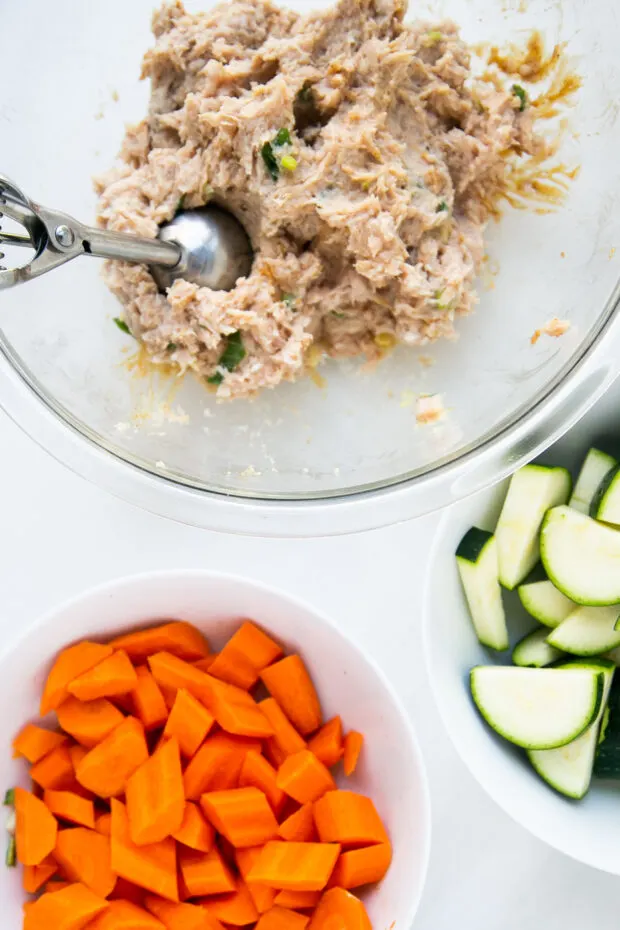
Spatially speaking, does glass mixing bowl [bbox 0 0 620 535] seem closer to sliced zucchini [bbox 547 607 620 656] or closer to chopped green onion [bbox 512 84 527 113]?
chopped green onion [bbox 512 84 527 113]

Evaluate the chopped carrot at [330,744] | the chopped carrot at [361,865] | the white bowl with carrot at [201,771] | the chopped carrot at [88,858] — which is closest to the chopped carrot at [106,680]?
the white bowl with carrot at [201,771]

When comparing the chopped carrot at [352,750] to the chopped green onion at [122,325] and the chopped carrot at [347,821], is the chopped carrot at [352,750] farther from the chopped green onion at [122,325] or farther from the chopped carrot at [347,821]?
the chopped green onion at [122,325]

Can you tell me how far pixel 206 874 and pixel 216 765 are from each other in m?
0.17

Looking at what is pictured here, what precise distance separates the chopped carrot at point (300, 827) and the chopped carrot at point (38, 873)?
39 cm

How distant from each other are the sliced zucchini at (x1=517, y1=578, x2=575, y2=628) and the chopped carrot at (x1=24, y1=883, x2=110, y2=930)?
0.86 meters

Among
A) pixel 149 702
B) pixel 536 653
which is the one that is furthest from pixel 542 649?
pixel 149 702

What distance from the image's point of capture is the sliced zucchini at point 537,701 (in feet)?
5.02

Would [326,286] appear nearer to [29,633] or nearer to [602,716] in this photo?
[29,633]

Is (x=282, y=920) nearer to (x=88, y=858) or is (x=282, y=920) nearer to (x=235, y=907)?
(x=235, y=907)

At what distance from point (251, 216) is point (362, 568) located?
26.9 inches

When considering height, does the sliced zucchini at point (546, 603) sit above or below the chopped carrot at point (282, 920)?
above

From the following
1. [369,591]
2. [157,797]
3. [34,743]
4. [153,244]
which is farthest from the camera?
[369,591]

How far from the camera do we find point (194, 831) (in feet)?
5.04

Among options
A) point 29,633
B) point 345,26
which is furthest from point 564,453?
point 29,633
